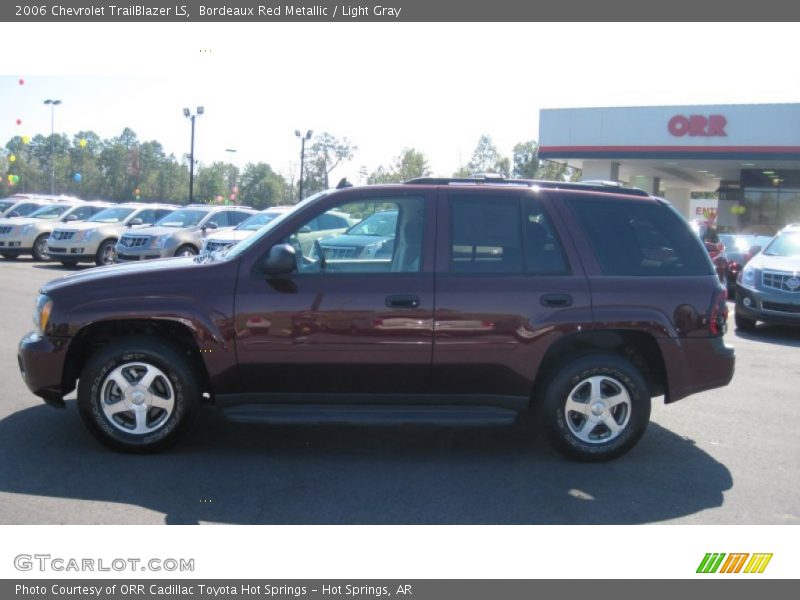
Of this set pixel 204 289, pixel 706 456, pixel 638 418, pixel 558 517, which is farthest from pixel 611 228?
pixel 204 289

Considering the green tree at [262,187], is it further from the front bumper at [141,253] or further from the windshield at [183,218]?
the front bumper at [141,253]

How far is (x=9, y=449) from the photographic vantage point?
5656 mm

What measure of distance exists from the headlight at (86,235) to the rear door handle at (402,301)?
1584 centimetres

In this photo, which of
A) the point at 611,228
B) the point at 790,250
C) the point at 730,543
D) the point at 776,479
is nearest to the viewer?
the point at 730,543

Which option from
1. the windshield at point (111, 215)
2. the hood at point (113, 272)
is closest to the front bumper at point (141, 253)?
the windshield at point (111, 215)

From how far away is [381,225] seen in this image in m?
5.78

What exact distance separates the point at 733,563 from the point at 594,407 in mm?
1555

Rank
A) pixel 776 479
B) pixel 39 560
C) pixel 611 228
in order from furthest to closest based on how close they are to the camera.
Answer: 1. pixel 611 228
2. pixel 776 479
3. pixel 39 560

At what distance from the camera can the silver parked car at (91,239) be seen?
19297 mm

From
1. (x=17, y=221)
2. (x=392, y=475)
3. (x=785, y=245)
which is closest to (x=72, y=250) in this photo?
(x=17, y=221)

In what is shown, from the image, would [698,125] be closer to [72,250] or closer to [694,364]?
[72,250]

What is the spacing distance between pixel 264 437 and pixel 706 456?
130 inches

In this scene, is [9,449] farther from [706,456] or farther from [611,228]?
[706,456]

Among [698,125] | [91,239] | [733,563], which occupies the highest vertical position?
[698,125]
